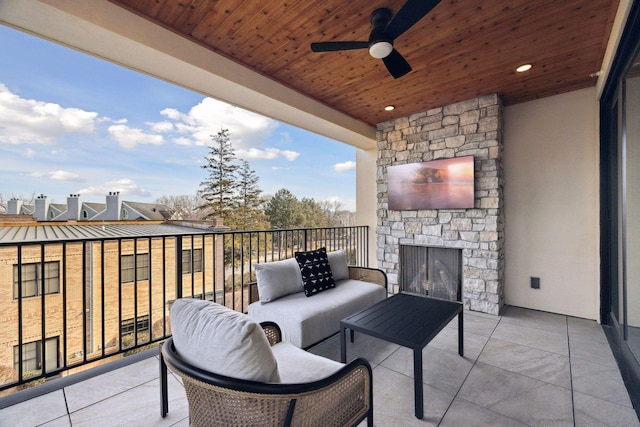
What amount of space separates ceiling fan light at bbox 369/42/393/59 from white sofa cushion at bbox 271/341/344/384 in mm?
2203

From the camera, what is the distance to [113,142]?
500 centimetres

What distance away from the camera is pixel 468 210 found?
362 cm

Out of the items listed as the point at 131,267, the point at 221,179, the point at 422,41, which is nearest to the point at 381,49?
the point at 422,41

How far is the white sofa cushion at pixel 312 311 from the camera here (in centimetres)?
223

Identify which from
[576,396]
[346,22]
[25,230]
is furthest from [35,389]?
[576,396]

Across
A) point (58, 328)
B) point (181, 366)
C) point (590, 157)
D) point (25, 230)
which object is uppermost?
point (590, 157)

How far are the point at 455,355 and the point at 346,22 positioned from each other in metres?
3.01

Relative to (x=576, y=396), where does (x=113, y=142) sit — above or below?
above

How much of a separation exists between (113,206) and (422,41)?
4179 mm

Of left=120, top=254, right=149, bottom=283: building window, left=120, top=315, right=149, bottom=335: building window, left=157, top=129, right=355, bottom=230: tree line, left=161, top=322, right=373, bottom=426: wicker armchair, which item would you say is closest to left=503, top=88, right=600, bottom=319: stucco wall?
left=161, top=322, right=373, bottom=426: wicker armchair

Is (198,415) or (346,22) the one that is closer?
(198,415)

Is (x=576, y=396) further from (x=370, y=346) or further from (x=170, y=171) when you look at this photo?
(x=170, y=171)

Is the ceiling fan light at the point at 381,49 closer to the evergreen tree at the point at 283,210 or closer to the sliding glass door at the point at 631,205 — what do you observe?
the sliding glass door at the point at 631,205

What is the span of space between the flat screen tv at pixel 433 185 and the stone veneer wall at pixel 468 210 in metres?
0.11
